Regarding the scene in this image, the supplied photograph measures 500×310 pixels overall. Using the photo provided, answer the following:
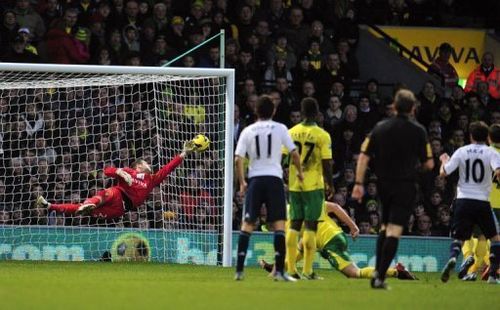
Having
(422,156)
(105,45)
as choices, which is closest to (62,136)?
(105,45)

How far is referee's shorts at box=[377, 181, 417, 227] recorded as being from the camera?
12570 millimetres

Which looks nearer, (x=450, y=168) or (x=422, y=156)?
(x=422, y=156)

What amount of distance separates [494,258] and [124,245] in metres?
6.03

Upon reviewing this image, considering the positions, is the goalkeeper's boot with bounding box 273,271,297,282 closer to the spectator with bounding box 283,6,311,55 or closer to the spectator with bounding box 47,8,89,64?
the spectator with bounding box 47,8,89,64

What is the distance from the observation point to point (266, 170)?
13.7 meters

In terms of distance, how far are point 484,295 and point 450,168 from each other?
95.5 inches

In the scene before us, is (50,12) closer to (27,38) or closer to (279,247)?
(27,38)

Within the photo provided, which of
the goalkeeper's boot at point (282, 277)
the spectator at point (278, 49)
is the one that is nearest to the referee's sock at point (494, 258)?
the goalkeeper's boot at point (282, 277)

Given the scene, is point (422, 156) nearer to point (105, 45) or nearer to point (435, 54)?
point (105, 45)

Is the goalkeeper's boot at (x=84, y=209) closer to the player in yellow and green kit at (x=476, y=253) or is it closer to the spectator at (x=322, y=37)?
the player in yellow and green kit at (x=476, y=253)

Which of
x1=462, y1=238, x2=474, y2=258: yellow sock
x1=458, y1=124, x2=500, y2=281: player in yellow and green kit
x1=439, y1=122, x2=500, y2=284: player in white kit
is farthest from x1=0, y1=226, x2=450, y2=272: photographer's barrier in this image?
x1=439, y1=122, x2=500, y2=284: player in white kit

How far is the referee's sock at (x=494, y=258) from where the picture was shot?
50.6 feet

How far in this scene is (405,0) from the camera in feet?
86.6

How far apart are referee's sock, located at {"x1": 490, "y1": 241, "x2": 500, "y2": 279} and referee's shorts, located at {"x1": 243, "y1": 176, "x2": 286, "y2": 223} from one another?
3.05 m
